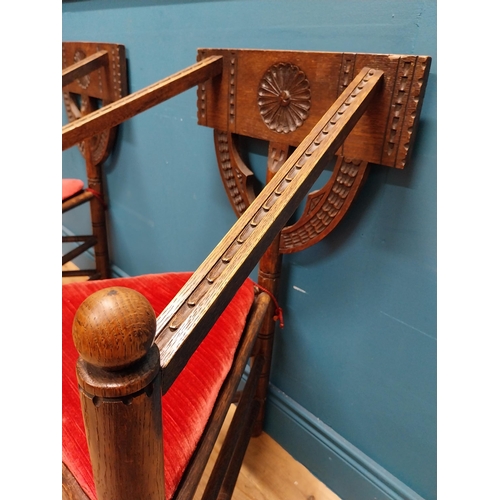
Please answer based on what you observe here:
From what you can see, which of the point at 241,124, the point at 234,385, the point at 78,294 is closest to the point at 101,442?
the point at 234,385

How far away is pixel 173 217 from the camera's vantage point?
3.41 feet

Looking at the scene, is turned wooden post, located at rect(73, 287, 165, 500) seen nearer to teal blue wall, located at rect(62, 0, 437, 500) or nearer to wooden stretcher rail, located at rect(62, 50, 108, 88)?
teal blue wall, located at rect(62, 0, 437, 500)

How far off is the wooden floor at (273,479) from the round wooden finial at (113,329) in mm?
735

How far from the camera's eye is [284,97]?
644 millimetres

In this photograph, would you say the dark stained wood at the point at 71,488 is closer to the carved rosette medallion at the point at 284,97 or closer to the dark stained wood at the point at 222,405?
the dark stained wood at the point at 222,405

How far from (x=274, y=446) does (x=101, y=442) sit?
29.8 inches

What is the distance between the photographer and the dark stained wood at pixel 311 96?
0.53m

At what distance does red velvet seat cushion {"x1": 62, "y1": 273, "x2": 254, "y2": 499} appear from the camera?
16.9 inches

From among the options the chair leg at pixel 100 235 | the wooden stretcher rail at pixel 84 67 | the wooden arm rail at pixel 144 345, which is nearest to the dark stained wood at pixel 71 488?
the wooden arm rail at pixel 144 345

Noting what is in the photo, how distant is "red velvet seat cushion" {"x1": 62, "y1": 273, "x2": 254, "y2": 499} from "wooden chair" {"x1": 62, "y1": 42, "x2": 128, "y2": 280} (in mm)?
485

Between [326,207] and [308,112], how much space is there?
0.15m

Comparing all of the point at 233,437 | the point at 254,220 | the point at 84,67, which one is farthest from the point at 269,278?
the point at 84,67

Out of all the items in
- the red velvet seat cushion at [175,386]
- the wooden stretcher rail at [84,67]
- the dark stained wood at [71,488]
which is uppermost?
the wooden stretcher rail at [84,67]

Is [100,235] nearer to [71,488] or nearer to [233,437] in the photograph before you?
[233,437]
